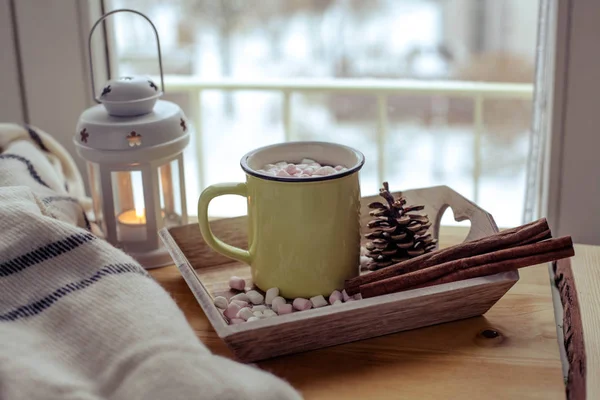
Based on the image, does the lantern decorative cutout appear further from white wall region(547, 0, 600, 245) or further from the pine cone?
white wall region(547, 0, 600, 245)

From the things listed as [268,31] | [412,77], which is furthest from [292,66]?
[412,77]

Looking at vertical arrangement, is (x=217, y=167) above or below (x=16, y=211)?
below

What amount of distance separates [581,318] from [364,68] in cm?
230

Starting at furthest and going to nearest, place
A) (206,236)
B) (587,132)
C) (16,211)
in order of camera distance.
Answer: (587,132)
(206,236)
(16,211)

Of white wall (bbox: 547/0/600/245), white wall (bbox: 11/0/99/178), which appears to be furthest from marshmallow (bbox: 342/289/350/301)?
white wall (bbox: 11/0/99/178)

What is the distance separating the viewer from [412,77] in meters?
3.09

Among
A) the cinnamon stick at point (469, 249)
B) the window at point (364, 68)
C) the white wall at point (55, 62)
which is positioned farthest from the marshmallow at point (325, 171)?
the window at point (364, 68)

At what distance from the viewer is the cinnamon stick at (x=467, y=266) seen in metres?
0.79

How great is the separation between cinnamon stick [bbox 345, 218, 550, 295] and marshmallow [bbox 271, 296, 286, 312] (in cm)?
10

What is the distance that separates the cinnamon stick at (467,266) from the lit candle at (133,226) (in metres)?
0.39

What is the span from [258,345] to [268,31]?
2269 millimetres

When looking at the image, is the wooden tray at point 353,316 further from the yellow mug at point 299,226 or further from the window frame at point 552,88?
the window frame at point 552,88

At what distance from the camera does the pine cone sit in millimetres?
894

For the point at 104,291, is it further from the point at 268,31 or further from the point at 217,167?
the point at 217,167
